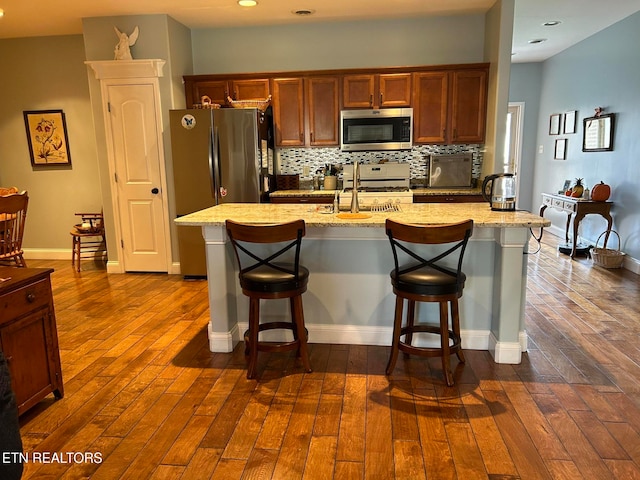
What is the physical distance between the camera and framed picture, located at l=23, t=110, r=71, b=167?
18.2 feet

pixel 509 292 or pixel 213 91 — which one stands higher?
pixel 213 91

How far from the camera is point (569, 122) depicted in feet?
20.8

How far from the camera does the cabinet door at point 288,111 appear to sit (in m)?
5.00

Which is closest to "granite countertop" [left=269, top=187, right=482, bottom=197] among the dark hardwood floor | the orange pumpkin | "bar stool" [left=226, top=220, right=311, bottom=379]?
the orange pumpkin

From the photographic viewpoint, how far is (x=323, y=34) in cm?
511

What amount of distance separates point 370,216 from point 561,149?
507 cm

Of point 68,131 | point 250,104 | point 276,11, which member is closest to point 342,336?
point 250,104

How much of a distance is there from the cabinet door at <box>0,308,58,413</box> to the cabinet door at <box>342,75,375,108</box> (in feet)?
12.0

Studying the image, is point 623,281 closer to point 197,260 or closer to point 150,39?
point 197,260

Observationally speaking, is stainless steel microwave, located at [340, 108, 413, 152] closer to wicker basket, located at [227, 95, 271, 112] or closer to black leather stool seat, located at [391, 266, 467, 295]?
wicker basket, located at [227, 95, 271, 112]

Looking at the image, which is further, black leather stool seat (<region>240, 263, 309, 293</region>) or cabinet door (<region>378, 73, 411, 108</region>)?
cabinet door (<region>378, 73, 411, 108</region>)

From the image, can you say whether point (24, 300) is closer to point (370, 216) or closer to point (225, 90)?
point (370, 216)

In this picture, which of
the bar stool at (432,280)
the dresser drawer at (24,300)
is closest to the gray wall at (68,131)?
the dresser drawer at (24,300)

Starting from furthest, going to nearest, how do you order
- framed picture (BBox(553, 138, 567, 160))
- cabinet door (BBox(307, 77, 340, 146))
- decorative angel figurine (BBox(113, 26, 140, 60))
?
1. framed picture (BBox(553, 138, 567, 160))
2. cabinet door (BBox(307, 77, 340, 146))
3. decorative angel figurine (BBox(113, 26, 140, 60))
